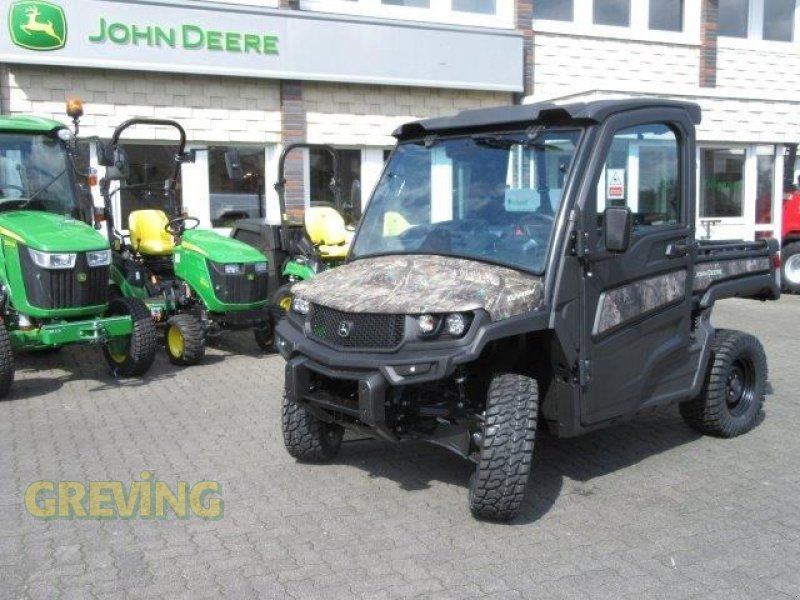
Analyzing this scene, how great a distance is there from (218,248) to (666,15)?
1139cm

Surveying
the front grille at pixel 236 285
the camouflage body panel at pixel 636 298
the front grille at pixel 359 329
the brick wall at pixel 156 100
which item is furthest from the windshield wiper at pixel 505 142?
the brick wall at pixel 156 100

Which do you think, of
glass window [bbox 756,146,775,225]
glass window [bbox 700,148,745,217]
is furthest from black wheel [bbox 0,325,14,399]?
glass window [bbox 756,146,775,225]

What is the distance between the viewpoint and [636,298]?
5.20 m

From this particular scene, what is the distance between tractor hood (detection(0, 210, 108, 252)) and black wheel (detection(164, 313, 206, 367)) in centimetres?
118

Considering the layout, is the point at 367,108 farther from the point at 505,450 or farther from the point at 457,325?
the point at 505,450

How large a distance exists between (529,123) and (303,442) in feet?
7.67

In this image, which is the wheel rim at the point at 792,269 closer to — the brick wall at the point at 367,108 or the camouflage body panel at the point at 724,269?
the brick wall at the point at 367,108

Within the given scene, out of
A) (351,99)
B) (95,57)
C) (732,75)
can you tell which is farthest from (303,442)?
(732,75)

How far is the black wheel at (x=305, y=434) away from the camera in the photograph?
5.46 m

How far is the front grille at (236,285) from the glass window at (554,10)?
8790mm

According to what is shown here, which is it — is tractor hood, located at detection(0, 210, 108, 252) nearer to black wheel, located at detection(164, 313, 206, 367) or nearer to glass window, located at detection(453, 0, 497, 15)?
black wheel, located at detection(164, 313, 206, 367)

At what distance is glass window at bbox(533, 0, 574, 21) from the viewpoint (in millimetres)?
15594

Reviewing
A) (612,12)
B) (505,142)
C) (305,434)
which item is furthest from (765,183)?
(305,434)

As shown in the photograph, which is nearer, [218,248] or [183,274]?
[218,248]
